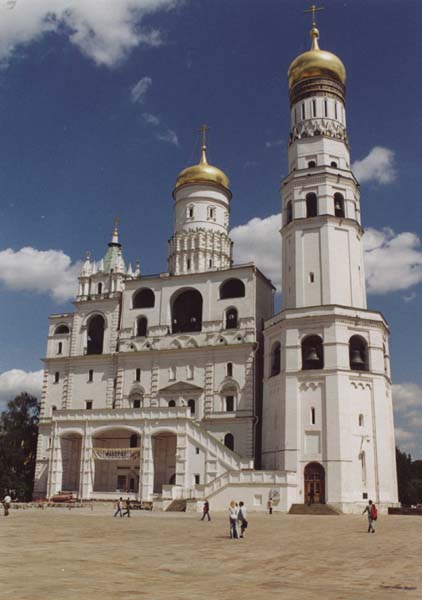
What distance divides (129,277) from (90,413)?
14.8 m

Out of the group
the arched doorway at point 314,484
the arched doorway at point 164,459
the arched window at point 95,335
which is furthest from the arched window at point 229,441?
the arched window at point 95,335

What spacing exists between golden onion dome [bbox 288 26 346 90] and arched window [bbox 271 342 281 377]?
75.8 ft

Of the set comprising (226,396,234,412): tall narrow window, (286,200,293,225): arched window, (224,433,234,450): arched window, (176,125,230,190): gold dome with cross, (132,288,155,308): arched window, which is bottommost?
(224,433,234,450): arched window

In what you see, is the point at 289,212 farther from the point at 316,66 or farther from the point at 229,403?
the point at 229,403

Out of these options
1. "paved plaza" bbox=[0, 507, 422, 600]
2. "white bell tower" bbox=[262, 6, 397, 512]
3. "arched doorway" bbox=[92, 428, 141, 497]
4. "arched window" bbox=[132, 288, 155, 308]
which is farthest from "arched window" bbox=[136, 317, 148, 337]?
"paved plaza" bbox=[0, 507, 422, 600]

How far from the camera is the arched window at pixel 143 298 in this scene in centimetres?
5934

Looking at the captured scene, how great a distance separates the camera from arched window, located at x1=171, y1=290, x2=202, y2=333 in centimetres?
5841

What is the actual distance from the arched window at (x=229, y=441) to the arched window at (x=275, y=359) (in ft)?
20.5

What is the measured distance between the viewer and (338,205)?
176 ft

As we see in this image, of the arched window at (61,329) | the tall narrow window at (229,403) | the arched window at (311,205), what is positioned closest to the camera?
the tall narrow window at (229,403)

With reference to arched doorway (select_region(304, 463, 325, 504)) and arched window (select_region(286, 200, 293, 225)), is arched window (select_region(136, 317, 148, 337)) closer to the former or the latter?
arched window (select_region(286, 200, 293, 225))

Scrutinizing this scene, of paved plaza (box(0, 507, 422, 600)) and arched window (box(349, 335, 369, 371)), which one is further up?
arched window (box(349, 335, 369, 371))

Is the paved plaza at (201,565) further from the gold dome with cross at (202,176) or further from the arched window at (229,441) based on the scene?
the gold dome with cross at (202,176)

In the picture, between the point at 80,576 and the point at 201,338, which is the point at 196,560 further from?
the point at 201,338
